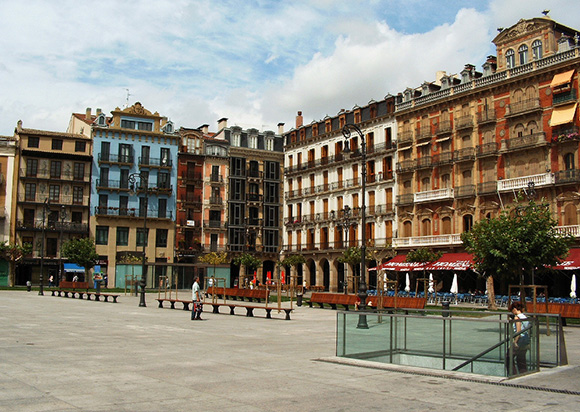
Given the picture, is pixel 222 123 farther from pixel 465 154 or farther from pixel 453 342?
pixel 453 342

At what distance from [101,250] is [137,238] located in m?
3.87

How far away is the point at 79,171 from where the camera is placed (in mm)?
62906

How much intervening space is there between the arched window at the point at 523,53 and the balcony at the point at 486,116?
4.11 metres

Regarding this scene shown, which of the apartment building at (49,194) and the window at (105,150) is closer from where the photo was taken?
the apartment building at (49,194)

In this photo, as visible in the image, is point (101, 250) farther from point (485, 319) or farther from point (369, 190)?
point (485, 319)

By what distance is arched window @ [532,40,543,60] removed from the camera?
43.5 metres

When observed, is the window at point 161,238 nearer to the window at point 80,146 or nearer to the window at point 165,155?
the window at point 165,155

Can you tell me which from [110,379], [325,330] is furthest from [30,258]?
[110,379]

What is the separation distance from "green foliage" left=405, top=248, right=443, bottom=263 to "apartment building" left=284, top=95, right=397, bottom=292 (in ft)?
21.4

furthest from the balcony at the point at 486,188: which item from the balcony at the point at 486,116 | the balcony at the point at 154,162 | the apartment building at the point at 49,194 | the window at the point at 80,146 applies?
the window at the point at 80,146

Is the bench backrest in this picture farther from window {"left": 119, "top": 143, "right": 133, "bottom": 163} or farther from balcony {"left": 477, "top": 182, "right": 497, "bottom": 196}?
balcony {"left": 477, "top": 182, "right": 497, "bottom": 196}

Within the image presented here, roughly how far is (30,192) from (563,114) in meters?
49.1

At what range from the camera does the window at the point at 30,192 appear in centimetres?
6047

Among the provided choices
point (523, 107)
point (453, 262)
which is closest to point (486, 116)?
point (523, 107)
